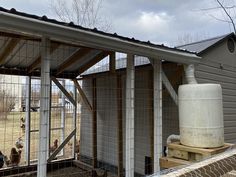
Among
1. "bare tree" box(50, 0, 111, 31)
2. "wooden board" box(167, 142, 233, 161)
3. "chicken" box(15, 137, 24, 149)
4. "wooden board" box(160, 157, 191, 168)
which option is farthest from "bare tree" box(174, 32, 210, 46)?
"wooden board" box(160, 157, 191, 168)

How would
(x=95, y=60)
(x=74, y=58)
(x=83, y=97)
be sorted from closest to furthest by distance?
(x=74, y=58) → (x=95, y=60) → (x=83, y=97)

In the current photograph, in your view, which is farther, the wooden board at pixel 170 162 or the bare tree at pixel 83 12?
the bare tree at pixel 83 12

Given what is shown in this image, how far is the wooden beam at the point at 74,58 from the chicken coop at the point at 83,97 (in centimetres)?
2

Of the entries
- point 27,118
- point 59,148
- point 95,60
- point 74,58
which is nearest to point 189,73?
point 95,60

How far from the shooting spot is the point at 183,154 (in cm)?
361

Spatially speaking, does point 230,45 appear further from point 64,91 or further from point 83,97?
point 64,91

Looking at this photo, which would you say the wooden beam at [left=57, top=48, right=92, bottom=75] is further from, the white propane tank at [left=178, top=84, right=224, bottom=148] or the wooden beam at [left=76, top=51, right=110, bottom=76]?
the white propane tank at [left=178, top=84, right=224, bottom=148]

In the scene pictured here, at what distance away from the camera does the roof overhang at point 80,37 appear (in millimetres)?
2474

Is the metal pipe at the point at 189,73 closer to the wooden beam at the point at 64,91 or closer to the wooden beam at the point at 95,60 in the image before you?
the wooden beam at the point at 95,60

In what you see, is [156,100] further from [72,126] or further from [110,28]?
[110,28]

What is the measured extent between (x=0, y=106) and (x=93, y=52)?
2.18m

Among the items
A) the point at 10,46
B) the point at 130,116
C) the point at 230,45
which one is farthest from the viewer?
the point at 230,45

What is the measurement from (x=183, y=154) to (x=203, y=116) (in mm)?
597

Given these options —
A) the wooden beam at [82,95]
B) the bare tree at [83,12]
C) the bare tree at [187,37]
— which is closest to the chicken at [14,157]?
the wooden beam at [82,95]
